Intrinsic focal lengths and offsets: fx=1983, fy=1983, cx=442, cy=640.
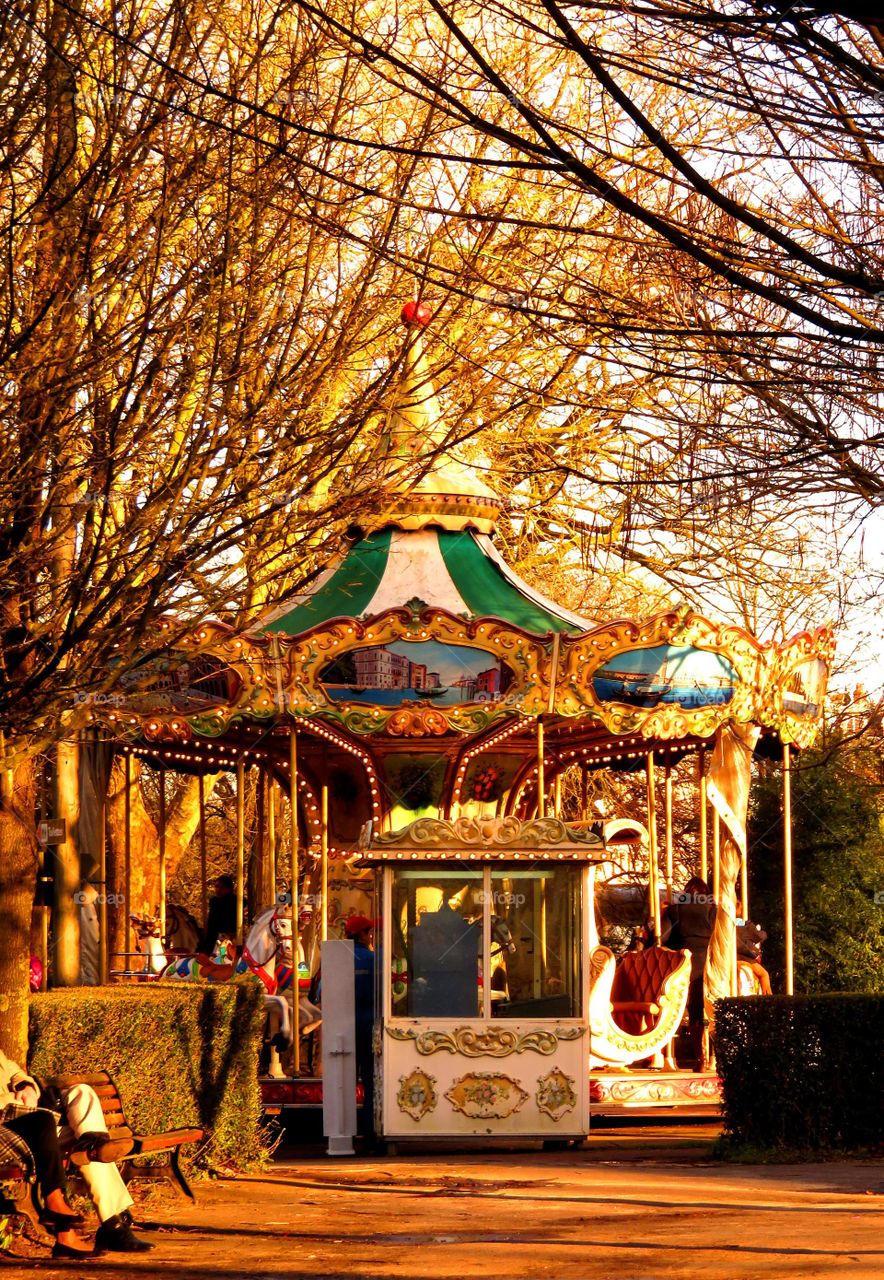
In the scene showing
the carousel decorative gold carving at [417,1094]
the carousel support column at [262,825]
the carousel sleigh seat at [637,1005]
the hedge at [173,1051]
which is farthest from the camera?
the carousel support column at [262,825]

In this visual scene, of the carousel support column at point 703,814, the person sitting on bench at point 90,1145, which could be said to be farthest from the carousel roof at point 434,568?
the person sitting on bench at point 90,1145

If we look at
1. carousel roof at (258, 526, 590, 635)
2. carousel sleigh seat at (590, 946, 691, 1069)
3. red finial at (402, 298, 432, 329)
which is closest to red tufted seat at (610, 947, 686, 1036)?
carousel sleigh seat at (590, 946, 691, 1069)

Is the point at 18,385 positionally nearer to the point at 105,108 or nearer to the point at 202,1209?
the point at 105,108

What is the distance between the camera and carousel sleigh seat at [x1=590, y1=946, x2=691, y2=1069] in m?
17.6

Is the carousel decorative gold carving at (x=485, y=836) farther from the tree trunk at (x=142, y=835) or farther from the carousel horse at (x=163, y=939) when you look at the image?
the tree trunk at (x=142, y=835)

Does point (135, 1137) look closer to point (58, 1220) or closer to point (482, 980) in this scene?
point (58, 1220)

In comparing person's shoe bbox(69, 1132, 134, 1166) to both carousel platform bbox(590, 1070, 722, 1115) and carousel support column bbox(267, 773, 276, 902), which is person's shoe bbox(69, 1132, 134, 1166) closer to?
carousel platform bbox(590, 1070, 722, 1115)

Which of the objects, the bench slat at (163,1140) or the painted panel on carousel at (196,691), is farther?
the painted panel on carousel at (196,691)

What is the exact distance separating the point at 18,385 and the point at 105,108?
1.37 m

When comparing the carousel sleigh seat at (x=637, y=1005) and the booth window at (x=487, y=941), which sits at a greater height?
the booth window at (x=487, y=941)

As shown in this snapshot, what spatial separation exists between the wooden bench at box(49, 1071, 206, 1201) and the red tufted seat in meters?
7.17

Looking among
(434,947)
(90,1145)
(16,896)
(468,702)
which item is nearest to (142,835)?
(468,702)

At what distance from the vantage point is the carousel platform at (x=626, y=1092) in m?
17.1

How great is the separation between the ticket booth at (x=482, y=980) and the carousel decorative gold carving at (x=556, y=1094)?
1cm
